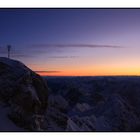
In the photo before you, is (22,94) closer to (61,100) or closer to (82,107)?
(61,100)

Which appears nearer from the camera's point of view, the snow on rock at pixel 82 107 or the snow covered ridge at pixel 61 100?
the snow covered ridge at pixel 61 100

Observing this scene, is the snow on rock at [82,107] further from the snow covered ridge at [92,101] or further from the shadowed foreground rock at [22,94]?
the shadowed foreground rock at [22,94]

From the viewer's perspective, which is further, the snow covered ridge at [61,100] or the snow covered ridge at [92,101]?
the snow covered ridge at [92,101]

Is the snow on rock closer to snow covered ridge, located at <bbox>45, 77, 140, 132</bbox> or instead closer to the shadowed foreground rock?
Result: snow covered ridge, located at <bbox>45, 77, 140, 132</bbox>

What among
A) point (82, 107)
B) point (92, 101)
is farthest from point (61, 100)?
point (92, 101)

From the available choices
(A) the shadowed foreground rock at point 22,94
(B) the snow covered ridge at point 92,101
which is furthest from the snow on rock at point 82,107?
(A) the shadowed foreground rock at point 22,94

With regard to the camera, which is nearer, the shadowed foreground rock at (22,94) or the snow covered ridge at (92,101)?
the shadowed foreground rock at (22,94)

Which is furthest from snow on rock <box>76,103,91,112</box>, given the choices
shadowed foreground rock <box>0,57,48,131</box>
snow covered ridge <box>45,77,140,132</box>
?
shadowed foreground rock <box>0,57,48,131</box>

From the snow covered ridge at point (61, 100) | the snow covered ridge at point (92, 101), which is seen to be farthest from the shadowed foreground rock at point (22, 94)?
the snow covered ridge at point (92, 101)
